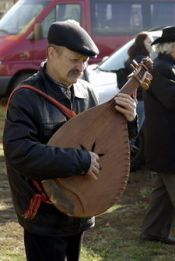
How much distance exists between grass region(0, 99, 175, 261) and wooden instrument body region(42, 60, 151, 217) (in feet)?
7.18

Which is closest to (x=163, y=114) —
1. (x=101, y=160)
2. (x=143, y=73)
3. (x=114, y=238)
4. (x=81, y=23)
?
(x=114, y=238)

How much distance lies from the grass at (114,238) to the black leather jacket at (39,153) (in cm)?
205

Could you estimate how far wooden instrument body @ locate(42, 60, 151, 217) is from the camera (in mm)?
2904

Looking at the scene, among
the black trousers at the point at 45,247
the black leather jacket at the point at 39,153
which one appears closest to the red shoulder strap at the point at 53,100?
the black leather jacket at the point at 39,153

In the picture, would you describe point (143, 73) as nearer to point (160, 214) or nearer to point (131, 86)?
point (131, 86)

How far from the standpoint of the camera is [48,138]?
117 inches

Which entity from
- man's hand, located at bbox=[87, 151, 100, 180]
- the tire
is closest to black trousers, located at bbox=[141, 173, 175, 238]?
the tire

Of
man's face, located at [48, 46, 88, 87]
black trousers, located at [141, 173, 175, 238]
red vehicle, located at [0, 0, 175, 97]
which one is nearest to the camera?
man's face, located at [48, 46, 88, 87]

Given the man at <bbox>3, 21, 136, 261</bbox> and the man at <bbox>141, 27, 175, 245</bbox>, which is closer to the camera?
the man at <bbox>3, 21, 136, 261</bbox>

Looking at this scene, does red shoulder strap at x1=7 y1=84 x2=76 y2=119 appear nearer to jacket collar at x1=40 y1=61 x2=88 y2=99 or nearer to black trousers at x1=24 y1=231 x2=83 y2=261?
jacket collar at x1=40 y1=61 x2=88 y2=99

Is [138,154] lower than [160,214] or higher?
lower

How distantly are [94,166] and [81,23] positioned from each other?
9977 millimetres

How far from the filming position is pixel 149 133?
5.03m

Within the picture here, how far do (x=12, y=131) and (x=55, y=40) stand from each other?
0.43 m
